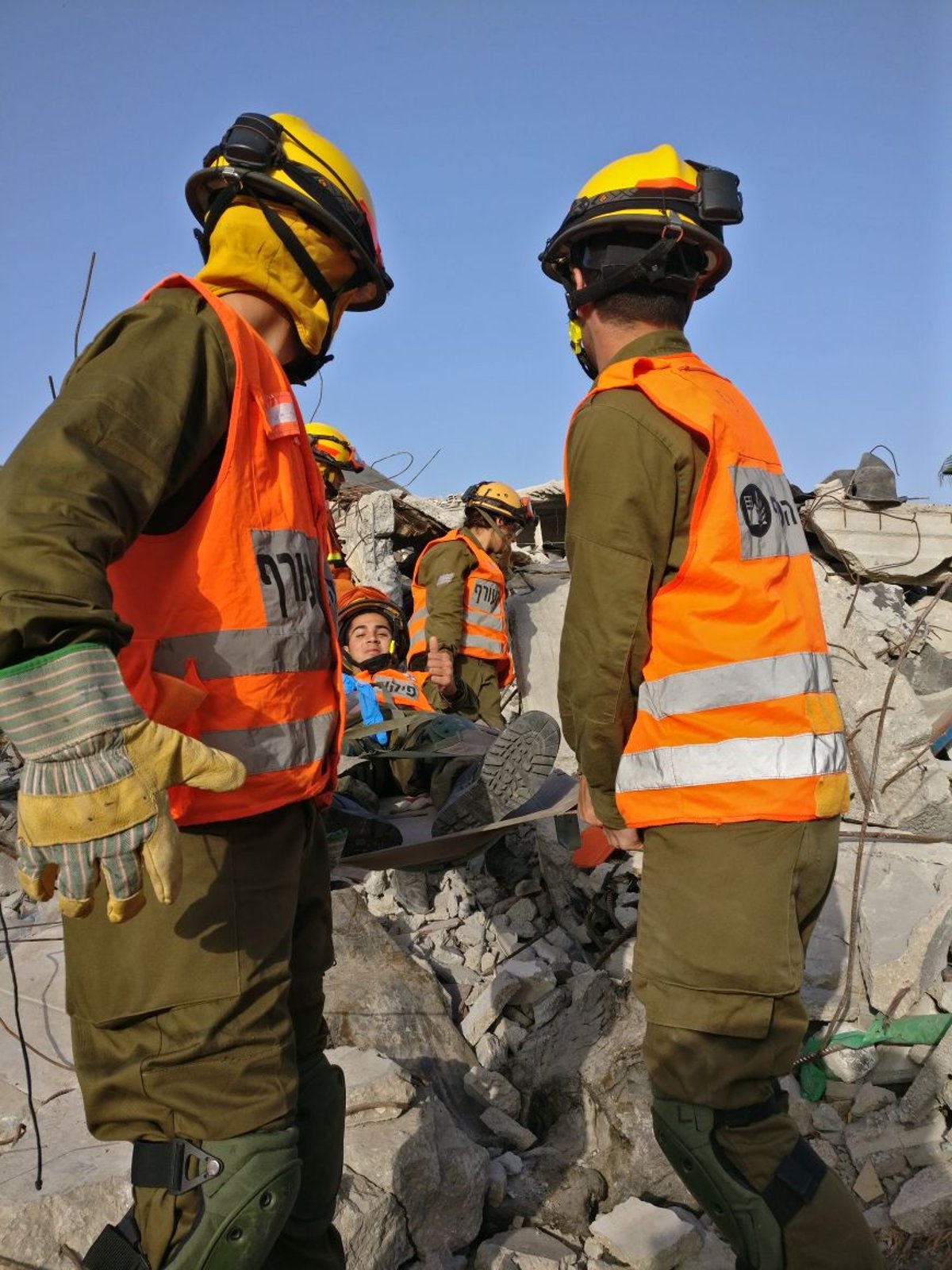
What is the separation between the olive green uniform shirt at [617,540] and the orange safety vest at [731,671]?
0.04m

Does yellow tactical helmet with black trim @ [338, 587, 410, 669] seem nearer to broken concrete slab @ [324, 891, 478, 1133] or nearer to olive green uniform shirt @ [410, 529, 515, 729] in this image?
olive green uniform shirt @ [410, 529, 515, 729]

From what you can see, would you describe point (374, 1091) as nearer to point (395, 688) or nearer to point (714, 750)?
point (714, 750)

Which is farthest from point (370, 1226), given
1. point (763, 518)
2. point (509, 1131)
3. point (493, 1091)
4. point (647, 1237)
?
point (763, 518)

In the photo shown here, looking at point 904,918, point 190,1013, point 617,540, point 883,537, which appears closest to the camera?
point 190,1013

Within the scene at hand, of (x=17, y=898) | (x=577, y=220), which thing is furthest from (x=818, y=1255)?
(x=17, y=898)

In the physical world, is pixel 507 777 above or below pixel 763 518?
below

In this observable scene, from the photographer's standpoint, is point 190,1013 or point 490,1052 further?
point 490,1052

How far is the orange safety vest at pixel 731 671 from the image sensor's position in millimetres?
2012

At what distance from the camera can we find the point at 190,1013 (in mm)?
1592

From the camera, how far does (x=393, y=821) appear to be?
448cm

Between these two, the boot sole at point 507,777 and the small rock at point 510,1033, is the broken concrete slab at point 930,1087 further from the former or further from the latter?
the boot sole at point 507,777

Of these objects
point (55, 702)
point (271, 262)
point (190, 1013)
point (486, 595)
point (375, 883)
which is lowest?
point (375, 883)

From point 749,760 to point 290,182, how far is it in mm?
1434

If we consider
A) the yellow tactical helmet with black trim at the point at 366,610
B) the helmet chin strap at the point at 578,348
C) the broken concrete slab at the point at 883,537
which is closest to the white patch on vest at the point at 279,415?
the helmet chin strap at the point at 578,348
